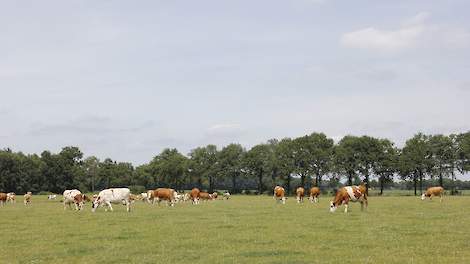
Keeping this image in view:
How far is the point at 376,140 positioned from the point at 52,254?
11036 centimetres

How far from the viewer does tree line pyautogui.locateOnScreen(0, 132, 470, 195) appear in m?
119

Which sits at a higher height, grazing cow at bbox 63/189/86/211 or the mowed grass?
grazing cow at bbox 63/189/86/211

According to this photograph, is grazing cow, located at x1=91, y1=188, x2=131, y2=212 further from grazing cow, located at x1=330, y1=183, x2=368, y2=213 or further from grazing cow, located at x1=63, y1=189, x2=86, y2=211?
grazing cow, located at x1=330, y1=183, x2=368, y2=213

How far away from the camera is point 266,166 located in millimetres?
140250

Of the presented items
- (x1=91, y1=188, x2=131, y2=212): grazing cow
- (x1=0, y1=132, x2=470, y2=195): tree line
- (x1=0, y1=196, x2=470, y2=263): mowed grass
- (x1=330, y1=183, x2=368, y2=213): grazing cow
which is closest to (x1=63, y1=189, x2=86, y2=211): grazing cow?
(x1=91, y1=188, x2=131, y2=212): grazing cow

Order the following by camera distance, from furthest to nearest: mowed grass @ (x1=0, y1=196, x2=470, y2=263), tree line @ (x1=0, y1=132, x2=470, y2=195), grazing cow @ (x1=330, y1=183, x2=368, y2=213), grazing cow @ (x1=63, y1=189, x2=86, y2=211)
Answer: tree line @ (x1=0, y1=132, x2=470, y2=195) → grazing cow @ (x1=63, y1=189, x2=86, y2=211) → grazing cow @ (x1=330, y1=183, x2=368, y2=213) → mowed grass @ (x1=0, y1=196, x2=470, y2=263)

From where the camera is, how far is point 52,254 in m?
18.1

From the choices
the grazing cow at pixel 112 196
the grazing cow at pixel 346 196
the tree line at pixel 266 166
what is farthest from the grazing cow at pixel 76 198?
the tree line at pixel 266 166

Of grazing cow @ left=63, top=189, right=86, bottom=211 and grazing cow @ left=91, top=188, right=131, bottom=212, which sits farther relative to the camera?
grazing cow @ left=63, top=189, right=86, bottom=211

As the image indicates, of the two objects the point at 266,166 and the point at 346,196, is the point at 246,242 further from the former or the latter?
the point at 266,166

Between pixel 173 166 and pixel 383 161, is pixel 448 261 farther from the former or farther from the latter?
pixel 173 166

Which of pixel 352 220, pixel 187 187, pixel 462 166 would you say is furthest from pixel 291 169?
pixel 352 220

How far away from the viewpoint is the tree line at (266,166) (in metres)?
119

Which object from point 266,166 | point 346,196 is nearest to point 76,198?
point 346,196
